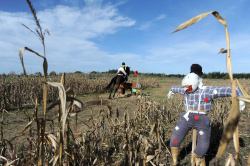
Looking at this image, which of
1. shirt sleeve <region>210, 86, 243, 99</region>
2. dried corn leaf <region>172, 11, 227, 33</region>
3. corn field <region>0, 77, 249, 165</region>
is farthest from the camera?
shirt sleeve <region>210, 86, 243, 99</region>

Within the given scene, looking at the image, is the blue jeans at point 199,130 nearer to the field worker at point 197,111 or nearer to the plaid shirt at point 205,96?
the field worker at point 197,111

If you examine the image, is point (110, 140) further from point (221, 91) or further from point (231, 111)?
point (231, 111)

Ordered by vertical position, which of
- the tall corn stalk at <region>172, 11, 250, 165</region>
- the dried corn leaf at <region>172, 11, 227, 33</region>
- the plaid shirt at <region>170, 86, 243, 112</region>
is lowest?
the plaid shirt at <region>170, 86, 243, 112</region>

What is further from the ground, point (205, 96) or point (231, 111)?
point (231, 111)

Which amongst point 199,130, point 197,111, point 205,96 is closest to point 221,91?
point 205,96

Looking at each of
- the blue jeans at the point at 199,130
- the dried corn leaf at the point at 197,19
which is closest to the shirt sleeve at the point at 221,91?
the blue jeans at the point at 199,130

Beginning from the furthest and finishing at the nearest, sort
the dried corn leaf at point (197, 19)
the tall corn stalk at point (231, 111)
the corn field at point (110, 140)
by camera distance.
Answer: the corn field at point (110, 140) → the dried corn leaf at point (197, 19) → the tall corn stalk at point (231, 111)

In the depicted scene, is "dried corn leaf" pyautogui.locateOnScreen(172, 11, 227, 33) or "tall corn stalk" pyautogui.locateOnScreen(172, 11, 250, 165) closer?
"tall corn stalk" pyautogui.locateOnScreen(172, 11, 250, 165)

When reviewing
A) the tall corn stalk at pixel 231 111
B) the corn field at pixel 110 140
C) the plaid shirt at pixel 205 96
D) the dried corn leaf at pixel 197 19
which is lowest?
the corn field at pixel 110 140

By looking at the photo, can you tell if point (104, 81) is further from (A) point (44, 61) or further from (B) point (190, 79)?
(A) point (44, 61)

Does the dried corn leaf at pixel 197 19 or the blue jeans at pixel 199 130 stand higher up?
the dried corn leaf at pixel 197 19

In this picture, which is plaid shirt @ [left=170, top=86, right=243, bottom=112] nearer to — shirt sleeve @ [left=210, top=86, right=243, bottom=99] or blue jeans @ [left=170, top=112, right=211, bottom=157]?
shirt sleeve @ [left=210, top=86, right=243, bottom=99]

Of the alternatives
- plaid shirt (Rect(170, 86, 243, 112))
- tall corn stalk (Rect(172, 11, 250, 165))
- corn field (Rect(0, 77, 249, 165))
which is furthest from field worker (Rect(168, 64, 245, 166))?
tall corn stalk (Rect(172, 11, 250, 165))

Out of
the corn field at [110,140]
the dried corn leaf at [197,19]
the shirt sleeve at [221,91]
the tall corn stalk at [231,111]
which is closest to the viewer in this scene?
the tall corn stalk at [231,111]
